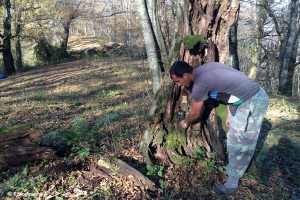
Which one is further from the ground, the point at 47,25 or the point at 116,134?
the point at 47,25

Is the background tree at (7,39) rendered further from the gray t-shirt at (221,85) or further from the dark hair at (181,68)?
the gray t-shirt at (221,85)

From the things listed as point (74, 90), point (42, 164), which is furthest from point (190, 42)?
point (74, 90)

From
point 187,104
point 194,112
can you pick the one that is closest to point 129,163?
point 187,104

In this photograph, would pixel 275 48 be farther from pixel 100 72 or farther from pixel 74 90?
pixel 74 90

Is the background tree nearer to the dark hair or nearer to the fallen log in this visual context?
the fallen log

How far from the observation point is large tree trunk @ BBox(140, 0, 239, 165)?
197 inches

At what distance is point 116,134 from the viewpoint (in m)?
6.49

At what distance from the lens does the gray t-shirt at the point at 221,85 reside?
4.34 m

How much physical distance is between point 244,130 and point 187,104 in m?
1.02

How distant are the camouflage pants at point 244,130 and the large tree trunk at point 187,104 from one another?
61 cm

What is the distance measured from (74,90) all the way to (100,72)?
394 cm

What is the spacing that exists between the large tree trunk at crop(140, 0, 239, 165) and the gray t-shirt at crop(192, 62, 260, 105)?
0.64 metres

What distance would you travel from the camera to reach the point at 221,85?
14.4 feet

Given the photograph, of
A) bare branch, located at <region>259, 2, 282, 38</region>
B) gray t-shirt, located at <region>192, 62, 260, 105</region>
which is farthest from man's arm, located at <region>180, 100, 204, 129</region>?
bare branch, located at <region>259, 2, 282, 38</region>
